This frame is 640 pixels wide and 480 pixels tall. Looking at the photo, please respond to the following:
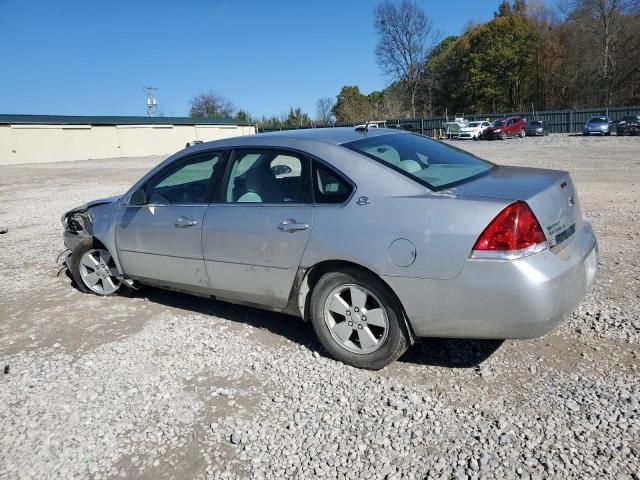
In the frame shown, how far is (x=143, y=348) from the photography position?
4035 millimetres

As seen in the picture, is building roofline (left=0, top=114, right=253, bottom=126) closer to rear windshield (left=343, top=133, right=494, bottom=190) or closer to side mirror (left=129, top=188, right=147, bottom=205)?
side mirror (left=129, top=188, right=147, bottom=205)

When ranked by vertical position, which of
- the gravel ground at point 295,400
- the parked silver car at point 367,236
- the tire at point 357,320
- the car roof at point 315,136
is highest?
the car roof at point 315,136

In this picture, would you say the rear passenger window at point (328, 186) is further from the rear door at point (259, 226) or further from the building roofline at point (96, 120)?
the building roofline at point (96, 120)

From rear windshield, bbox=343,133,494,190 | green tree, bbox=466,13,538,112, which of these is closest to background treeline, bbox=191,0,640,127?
green tree, bbox=466,13,538,112

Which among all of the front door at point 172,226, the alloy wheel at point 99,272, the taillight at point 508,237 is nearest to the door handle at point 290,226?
the front door at point 172,226

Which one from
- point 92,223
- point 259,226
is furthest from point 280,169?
point 92,223

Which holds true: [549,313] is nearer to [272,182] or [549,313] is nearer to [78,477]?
[272,182]

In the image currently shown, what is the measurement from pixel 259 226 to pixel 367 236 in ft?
3.00

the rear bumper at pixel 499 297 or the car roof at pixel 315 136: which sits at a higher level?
the car roof at pixel 315 136

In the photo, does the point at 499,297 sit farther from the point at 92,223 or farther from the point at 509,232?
the point at 92,223

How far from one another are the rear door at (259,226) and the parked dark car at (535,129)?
4056cm

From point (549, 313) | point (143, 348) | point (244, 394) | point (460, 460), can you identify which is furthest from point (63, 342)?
point (549, 313)

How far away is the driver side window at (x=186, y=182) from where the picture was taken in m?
4.21

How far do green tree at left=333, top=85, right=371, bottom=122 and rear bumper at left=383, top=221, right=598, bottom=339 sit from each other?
65750 mm
